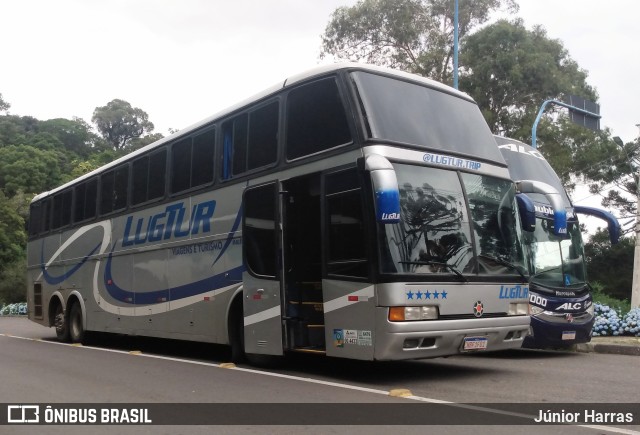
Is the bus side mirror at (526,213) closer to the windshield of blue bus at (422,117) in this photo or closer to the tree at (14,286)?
the windshield of blue bus at (422,117)

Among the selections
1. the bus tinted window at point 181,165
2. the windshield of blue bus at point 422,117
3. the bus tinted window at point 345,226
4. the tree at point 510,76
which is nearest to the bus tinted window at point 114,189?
the bus tinted window at point 181,165

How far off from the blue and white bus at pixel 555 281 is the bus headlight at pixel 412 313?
13.3 feet

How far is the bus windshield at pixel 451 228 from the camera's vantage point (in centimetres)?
761

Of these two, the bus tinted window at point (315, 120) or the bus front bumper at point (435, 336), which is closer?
the bus front bumper at point (435, 336)

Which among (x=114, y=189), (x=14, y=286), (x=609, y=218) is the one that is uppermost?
(x=14, y=286)

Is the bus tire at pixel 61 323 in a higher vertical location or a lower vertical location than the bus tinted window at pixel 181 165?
lower

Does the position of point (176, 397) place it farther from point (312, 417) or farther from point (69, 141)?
point (69, 141)

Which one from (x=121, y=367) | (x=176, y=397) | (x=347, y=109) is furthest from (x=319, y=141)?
(x=121, y=367)

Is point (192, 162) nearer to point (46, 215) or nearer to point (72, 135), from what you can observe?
point (46, 215)

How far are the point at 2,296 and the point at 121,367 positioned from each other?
134 ft

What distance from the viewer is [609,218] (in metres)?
12.4

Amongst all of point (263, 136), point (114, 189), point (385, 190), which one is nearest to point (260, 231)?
point (263, 136)

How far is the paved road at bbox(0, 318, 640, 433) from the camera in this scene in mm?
7195

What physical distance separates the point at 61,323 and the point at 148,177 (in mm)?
5879
